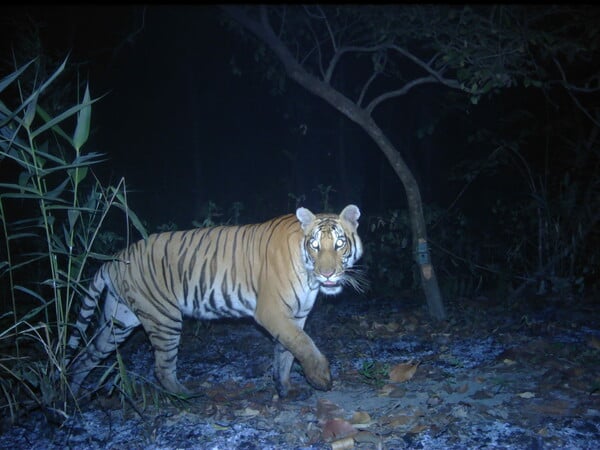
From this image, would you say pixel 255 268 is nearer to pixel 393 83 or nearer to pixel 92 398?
pixel 92 398

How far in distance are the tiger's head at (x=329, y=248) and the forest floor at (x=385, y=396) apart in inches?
30.0


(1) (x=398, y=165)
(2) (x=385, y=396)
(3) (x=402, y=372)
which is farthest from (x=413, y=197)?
(2) (x=385, y=396)

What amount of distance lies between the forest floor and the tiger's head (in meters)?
0.76

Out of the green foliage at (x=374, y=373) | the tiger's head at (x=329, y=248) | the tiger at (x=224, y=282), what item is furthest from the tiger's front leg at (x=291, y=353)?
the green foliage at (x=374, y=373)

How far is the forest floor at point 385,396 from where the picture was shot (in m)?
3.14

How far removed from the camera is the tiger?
12.9 feet

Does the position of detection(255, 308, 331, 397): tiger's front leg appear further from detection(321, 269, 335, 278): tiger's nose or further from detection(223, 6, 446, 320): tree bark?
detection(223, 6, 446, 320): tree bark

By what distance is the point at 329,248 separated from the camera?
3.88 m

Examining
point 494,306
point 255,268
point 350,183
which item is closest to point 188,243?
point 255,268

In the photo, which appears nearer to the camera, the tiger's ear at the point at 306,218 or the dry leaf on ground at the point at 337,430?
the dry leaf on ground at the point at 337,430

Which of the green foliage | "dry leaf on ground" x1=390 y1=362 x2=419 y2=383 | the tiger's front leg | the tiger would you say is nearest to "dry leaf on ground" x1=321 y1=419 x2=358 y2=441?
the tiger's front leg

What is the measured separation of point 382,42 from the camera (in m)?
5.86

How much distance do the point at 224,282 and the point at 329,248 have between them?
901 mm

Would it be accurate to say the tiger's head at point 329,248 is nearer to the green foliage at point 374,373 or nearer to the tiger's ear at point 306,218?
the tiger's ear at point 306,218
